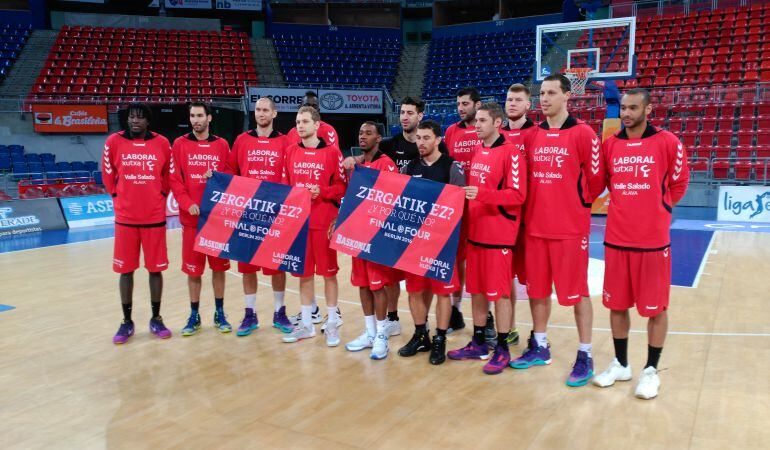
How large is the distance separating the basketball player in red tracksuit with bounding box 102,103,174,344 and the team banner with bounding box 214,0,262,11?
2271 cm

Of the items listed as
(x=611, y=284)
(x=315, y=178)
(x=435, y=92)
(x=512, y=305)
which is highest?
(x=435, y=92)

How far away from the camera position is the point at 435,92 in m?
22.6

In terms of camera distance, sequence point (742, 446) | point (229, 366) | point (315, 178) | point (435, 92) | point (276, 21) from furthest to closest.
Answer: point (276, 21), point (435, 92), point (315, 178), point (229, 366), point (742, 446)

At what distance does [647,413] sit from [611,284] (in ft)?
2.77

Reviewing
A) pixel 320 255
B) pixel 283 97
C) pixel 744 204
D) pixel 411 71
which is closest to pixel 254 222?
pixel 320 255

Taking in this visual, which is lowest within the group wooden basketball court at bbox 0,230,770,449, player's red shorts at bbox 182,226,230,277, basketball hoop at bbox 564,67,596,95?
wooden basketball court at bbox 0,230,770,449

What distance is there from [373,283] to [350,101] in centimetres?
1657

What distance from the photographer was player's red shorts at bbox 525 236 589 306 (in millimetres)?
4113

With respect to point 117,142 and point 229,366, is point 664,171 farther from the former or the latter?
point 117,142

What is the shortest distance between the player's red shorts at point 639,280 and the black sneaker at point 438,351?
1.32 m

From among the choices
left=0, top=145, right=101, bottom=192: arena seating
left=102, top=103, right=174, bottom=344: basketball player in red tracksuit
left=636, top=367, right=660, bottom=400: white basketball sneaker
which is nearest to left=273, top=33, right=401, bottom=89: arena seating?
left=0, top=145, right=101, bottom=192: arena seating

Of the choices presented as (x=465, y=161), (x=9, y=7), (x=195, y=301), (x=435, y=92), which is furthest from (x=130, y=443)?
(x=9, y=7)

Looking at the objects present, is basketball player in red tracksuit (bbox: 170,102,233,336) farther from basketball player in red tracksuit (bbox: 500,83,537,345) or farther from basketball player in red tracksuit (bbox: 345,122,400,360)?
basketball player in red tracksuit (bbox: 500,83,537,345)

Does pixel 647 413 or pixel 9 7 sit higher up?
pixel 9 7
